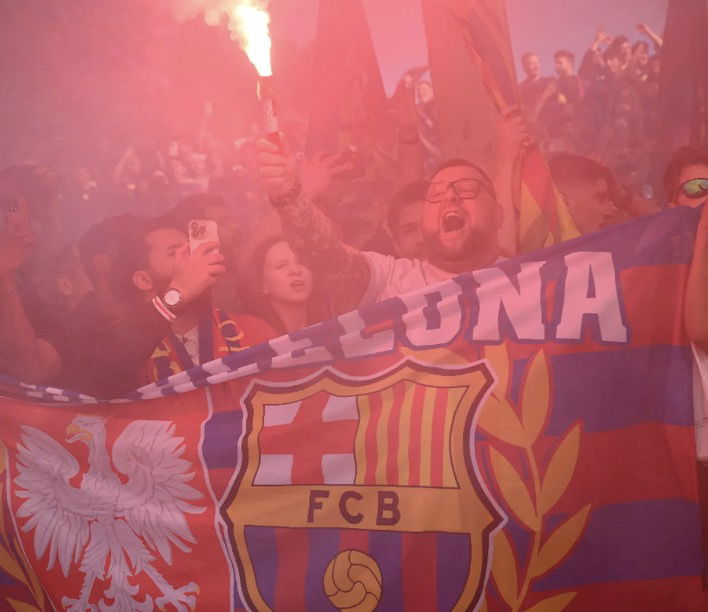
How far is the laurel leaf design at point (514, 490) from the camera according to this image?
5.13ft

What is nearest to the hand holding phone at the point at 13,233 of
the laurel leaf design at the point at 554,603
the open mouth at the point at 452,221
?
the open mouth at the point at 452,221

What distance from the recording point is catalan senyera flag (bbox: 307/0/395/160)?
198cm

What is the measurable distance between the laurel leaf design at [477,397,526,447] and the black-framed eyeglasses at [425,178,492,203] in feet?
2.07

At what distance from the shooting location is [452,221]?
1.92m

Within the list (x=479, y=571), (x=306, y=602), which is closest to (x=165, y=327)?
(x=306, y=602)

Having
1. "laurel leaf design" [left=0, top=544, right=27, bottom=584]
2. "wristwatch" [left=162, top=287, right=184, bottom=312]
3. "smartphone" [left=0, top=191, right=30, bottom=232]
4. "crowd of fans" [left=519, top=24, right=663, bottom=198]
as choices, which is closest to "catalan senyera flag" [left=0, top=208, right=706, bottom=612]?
"laurel leaf design" [left=0, top=544, right=27, bottom=584]

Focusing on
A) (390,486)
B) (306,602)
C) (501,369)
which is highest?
(501,369)

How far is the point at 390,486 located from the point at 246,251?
81cm

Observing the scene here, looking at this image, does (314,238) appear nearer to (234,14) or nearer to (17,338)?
(234,14)

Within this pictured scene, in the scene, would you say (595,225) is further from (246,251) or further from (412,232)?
(246,251)

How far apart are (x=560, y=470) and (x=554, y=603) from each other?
1.01 feet

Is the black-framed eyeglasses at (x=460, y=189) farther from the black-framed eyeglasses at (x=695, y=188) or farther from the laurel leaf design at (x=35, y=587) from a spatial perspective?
the laurel leaf design at (x=35, y=587)

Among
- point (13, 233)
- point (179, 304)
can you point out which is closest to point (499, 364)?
point (179, 304)

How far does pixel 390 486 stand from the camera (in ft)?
5.35
